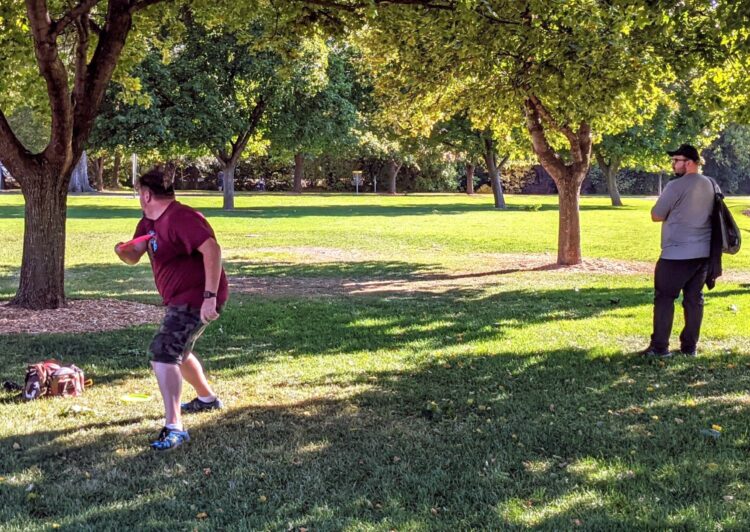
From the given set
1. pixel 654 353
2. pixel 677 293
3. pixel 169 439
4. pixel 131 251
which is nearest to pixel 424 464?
pixel 169 439

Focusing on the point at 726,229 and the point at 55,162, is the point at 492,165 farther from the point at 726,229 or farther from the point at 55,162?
the point at 726,229

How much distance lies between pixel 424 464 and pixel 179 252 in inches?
78.6

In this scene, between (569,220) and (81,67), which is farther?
(569,220)

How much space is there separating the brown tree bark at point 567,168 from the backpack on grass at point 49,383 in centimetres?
1082

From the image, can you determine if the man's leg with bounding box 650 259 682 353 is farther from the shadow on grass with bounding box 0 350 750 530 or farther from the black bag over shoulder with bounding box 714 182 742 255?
the shadow on grass with bounding box 0 350 750 530

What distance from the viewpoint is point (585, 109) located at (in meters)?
10.2

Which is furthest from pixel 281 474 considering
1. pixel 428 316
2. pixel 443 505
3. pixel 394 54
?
pixel 394 54

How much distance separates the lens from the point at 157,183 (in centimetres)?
455

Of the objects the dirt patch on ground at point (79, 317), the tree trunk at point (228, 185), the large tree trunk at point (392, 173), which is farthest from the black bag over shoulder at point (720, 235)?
the large tree trunk at point (392, 173)

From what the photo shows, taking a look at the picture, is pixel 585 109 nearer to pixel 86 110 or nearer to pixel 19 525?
pixel 86 110

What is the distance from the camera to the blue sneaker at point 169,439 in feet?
14.7

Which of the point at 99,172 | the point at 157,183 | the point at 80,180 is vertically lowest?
the point at 157,183

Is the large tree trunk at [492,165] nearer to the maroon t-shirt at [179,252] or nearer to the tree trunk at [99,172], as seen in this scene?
the tree trunk at [99,172]

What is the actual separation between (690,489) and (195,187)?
6530cm
